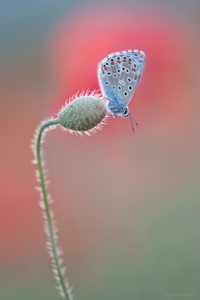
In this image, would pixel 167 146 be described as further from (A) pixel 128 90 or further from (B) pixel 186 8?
(B) pixel 186 8

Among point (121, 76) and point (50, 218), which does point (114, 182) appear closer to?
point (121, 76)

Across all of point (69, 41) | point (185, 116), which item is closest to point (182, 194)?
point (185, 116)

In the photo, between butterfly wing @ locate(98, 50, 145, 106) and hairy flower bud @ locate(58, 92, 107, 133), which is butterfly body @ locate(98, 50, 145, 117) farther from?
hairy flower bud @ locate(58, 92, 107, 133)

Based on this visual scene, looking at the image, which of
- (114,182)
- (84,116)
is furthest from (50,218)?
(114,182)

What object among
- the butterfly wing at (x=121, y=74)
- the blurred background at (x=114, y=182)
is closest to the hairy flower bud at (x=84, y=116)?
the butterfly wing at (x=121, y=74)

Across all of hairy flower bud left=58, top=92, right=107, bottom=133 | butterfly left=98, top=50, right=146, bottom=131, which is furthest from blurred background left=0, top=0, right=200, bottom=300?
hairy flower bud left=58, top=92, right=107, bottom=133
